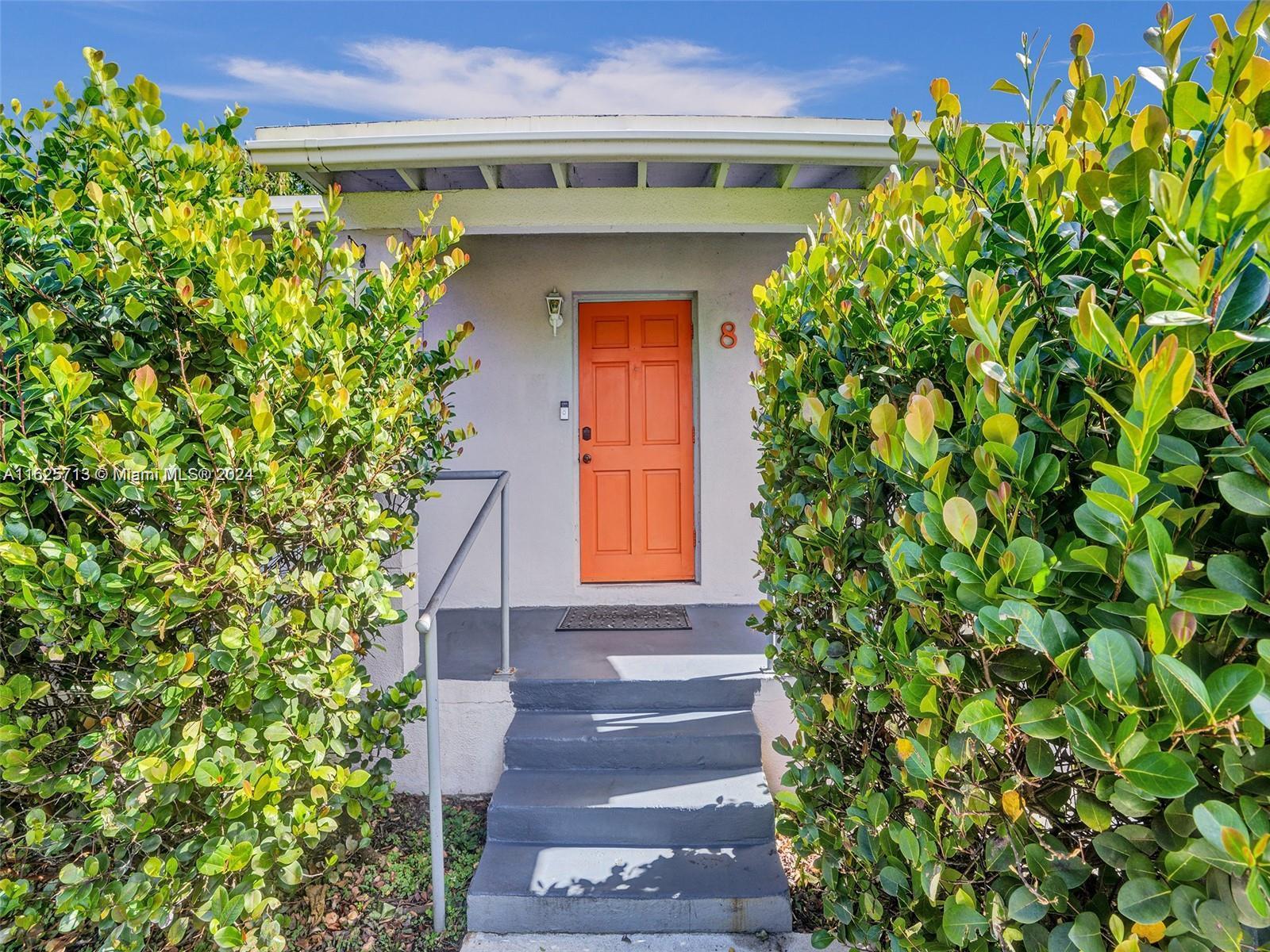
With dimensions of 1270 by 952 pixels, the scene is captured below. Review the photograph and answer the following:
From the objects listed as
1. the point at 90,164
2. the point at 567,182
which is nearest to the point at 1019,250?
the point at 90,164

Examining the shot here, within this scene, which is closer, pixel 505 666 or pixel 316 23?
pixel 505 666

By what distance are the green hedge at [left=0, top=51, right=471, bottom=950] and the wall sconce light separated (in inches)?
98.4

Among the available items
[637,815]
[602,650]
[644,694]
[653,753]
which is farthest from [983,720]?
[602,650]

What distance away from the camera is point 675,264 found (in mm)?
4727

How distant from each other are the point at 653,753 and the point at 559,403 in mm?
2634

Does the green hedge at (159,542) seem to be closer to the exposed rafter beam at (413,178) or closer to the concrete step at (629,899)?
the concrete step at (629,899)

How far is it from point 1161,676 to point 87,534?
2443 millimetres

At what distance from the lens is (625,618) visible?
14.5ft

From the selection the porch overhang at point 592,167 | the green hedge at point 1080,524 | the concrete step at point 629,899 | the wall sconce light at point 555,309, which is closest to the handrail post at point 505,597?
the concrete step at point 629,899

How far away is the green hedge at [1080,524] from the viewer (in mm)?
669

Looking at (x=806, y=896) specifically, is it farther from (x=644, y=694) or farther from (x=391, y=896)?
(x=391, y=896)

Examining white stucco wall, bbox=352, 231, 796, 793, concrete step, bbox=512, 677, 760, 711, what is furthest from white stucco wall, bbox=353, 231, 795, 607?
concrete step, bbox=512, 677, 760, 711

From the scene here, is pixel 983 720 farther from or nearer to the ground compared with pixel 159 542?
nearer to the ground

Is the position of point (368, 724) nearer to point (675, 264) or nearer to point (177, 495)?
point (177, 495)
